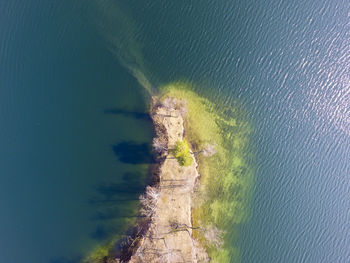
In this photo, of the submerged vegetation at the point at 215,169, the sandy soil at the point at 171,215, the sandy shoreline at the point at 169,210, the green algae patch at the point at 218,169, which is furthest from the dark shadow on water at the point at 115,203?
the green algae patch at the point at 218,169

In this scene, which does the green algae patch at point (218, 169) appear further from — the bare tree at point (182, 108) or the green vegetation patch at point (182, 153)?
the green vegetation patch at point (182, 153)

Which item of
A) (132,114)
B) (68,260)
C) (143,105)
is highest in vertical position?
(143,105)

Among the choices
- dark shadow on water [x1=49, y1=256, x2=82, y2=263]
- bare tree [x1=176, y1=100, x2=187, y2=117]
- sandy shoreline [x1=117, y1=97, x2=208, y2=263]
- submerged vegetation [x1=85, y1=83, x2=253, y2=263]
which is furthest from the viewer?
bare tree [x1=176, y1=100, x2=187, y2=117]

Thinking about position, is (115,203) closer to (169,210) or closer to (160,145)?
(169,210)

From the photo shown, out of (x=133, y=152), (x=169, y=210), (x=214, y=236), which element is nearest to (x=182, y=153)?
(x=133, y=152)

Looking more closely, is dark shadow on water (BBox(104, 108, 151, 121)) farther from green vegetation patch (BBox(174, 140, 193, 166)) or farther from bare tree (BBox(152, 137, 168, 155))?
green vegetation patch (BBox(174, 140, 193, 166))

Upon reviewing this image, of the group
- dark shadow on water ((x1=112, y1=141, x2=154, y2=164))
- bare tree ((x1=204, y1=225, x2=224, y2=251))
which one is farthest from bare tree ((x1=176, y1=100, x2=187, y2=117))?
bare tree ((x1=204, y1=225, x2=224, y2=251))
